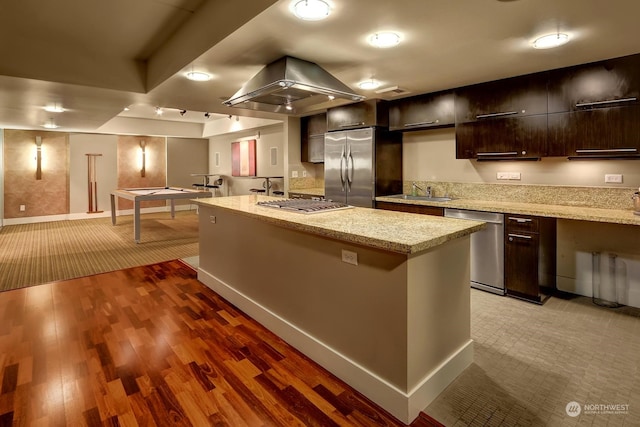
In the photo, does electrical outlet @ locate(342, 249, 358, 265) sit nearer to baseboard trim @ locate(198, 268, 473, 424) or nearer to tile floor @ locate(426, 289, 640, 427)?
baseboard trim @ locate(198, 268, 473, 424)

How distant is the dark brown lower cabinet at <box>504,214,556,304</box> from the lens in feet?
10.3

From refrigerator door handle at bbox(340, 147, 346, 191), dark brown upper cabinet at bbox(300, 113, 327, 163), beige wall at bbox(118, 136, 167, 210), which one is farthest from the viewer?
beige wall at bbox(118, 136, 167, 210)

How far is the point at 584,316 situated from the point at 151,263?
4.88 metres

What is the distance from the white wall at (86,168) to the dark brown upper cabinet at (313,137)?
229 inches

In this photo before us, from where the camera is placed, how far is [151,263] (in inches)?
186

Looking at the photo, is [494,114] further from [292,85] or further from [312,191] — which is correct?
[312,191]

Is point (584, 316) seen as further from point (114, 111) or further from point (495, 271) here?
point (114, 111)

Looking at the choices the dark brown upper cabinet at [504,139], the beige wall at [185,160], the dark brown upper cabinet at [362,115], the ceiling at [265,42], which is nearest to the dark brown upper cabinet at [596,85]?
the ceiling at [265,42]

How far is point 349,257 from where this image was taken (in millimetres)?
1993

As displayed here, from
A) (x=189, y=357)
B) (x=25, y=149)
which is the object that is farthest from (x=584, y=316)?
(x=25, y=149)

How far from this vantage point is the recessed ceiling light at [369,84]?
369cm

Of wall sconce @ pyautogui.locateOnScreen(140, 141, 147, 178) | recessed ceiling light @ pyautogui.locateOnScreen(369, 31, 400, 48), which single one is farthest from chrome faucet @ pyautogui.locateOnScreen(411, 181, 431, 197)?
wall sconce @ pyautogui.locateOnScreen(140, 141, 147, 178)

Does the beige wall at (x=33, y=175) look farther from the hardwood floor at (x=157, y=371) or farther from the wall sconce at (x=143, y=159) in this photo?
the hardwood floor at (x=157, y=371)

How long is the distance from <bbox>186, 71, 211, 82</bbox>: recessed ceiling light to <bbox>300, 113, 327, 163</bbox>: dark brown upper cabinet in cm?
251
